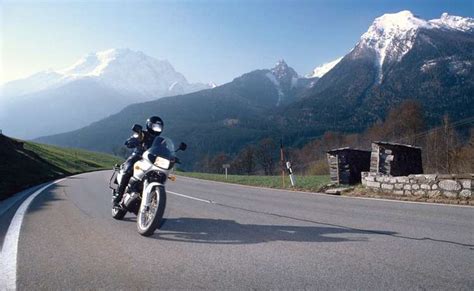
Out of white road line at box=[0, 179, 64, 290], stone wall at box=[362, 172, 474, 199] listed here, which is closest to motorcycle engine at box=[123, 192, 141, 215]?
white road line at box=[0, 179, 64, 290]

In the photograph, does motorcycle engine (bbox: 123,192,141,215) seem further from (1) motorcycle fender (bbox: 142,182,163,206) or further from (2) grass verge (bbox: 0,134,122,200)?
(2) grass verge (bbox: 0,134,122,200)

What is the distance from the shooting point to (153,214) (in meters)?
6.39

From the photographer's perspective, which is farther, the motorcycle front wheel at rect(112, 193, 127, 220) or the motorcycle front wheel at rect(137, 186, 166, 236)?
the motorcycle front wheel at rect(112, 193, 127, 220)

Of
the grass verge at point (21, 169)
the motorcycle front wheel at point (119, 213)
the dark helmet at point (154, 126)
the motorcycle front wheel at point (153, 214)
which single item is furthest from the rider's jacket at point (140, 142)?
the grass verge at point (21, 169)

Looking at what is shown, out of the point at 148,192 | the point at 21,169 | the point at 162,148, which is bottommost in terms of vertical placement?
the point at 148,192

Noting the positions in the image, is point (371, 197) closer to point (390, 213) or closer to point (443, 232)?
point (390, 213)

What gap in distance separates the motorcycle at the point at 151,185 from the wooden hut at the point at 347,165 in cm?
977

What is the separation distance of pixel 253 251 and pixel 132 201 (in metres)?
2.80

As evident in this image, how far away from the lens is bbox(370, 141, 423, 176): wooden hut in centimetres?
1438

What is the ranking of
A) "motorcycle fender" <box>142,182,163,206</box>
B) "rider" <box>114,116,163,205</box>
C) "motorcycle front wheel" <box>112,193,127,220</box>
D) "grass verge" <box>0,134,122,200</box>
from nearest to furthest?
"motorcycle fender" <box>142,182,163,206</box>, "rider" <box>114,116,163,205</box>, "motorcycle front wheel" <box>112,193,127,220</box>, "grass verge" <box>0,134,122,200</box>

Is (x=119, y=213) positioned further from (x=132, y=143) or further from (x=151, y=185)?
(x=151, y=185)

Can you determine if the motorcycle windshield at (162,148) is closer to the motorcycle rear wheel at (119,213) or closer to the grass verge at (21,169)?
the motorcycle rear wheel at (119,213)

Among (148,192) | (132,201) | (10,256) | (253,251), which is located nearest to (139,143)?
(132,201)

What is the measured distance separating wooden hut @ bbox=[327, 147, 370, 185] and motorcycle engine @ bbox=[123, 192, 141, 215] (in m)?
10.0
